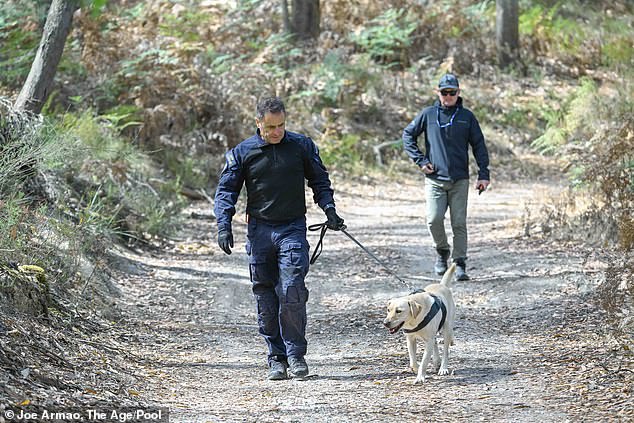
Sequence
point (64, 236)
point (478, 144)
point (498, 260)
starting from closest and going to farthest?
point (64, 236), point (478, 144), point (498, 260)

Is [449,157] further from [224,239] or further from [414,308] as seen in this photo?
[224,239]

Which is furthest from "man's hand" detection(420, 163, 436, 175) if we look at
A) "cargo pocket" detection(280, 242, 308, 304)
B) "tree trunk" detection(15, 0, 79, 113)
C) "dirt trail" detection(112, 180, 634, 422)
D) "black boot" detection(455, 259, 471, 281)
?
"tree trunk" detection(15, 0, 79, 113)

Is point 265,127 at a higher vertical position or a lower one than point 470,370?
higher

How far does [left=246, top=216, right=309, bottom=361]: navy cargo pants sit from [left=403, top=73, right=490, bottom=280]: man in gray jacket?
3.61m

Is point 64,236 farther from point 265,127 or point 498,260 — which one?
point 498,260

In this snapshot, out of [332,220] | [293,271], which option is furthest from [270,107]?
[293,271]

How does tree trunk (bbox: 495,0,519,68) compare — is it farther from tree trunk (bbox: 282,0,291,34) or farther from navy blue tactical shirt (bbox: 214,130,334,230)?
navy blue tactical shirt (bbox: 214,130,334,230)

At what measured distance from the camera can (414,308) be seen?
640 centimetres

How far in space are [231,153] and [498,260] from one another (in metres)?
5.55

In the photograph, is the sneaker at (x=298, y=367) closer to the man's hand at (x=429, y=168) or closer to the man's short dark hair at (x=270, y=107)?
the man's short dark hair at (x=270, y=107)

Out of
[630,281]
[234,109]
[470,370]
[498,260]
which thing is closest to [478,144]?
[498,260]

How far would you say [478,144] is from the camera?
10.2 metres

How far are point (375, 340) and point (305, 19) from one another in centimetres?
1776

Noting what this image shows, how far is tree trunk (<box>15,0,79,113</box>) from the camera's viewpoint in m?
10.7
